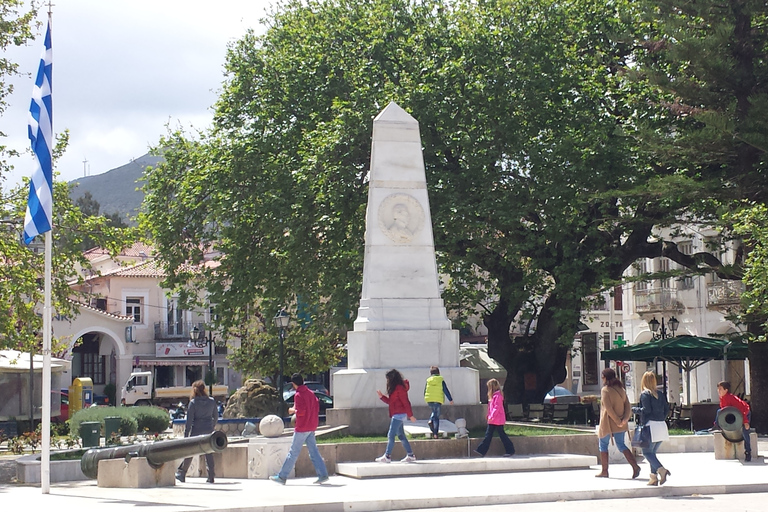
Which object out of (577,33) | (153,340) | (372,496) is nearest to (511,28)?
(577,33)

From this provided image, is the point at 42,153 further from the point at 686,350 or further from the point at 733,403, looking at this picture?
the point at 686,350

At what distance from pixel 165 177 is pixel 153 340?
35325mm

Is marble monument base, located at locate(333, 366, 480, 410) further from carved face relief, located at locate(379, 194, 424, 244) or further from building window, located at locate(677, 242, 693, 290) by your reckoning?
building window, located at locate(677, 242, 693, 290)

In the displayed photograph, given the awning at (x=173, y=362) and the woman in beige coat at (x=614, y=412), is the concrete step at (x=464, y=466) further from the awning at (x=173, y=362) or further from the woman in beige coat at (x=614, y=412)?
the awning at (x=173, y=362)

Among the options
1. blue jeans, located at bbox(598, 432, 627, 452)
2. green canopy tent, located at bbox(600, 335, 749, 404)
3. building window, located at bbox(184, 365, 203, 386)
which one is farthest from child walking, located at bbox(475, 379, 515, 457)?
building window, located at bbox(184, 365, 203, 386)

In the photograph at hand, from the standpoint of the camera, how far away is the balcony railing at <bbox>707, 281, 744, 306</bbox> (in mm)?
42875

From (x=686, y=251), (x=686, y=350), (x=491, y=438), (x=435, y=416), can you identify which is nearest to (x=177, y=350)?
(x=686, y=251)

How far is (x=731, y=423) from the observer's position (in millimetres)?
17984

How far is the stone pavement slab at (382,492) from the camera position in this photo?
12453 millimetres

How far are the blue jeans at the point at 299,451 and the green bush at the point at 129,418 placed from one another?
9.62 meters

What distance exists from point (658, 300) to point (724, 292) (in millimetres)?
5317

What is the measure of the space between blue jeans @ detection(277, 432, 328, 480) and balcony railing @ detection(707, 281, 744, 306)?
31.1 m

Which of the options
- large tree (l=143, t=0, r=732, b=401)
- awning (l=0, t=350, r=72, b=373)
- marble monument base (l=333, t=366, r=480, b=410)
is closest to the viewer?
marble monument base (l=333, t=366, r=480, b=410)

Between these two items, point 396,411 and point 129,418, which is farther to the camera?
point 129,418
